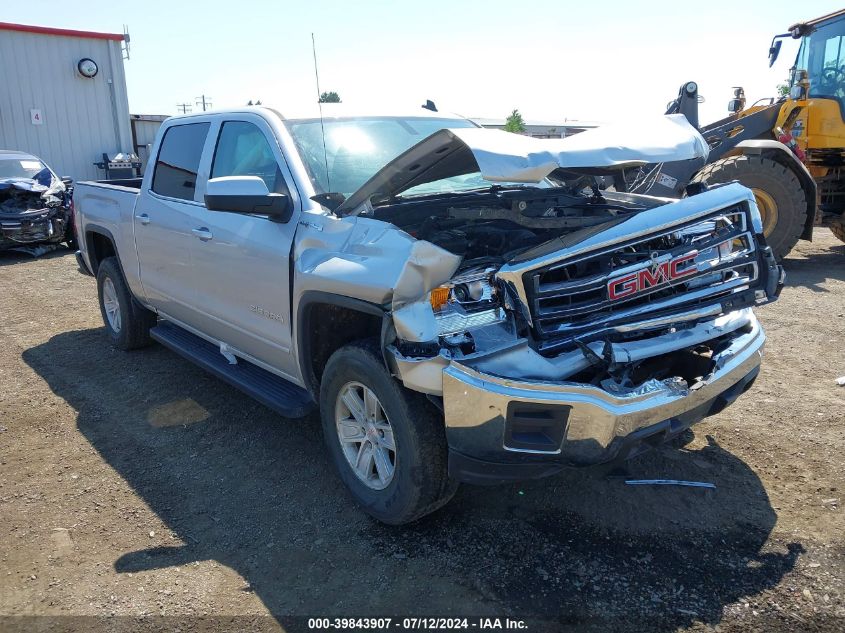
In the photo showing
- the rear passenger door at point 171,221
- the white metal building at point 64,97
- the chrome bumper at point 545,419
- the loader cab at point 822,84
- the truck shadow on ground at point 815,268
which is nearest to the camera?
the chrome bumper at point 545,419

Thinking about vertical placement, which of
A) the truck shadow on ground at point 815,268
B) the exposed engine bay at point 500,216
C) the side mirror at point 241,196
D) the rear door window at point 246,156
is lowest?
the truck shadow on ground at point 815,268

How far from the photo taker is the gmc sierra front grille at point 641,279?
2947 millimetres

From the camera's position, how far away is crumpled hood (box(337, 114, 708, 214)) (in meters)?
2.83

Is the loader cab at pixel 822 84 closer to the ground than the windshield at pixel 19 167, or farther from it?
farther from it

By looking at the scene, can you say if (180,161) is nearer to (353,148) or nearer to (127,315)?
(353,148)

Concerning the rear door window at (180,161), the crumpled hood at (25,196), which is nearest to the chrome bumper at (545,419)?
the rear door window at (180,161)

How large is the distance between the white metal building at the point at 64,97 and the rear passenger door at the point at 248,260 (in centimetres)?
1662

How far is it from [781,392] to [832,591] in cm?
223

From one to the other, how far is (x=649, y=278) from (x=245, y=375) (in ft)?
8.28

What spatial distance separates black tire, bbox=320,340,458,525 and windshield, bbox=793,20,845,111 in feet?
31.1

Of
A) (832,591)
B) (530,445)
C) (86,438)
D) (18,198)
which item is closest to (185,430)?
(86,438)

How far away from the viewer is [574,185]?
4055 millimetres

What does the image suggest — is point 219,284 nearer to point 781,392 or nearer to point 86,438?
point 86,438

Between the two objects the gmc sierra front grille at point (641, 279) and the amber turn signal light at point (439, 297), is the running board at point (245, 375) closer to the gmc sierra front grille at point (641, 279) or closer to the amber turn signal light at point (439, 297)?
the amber turn signal light at point (439, 297)
